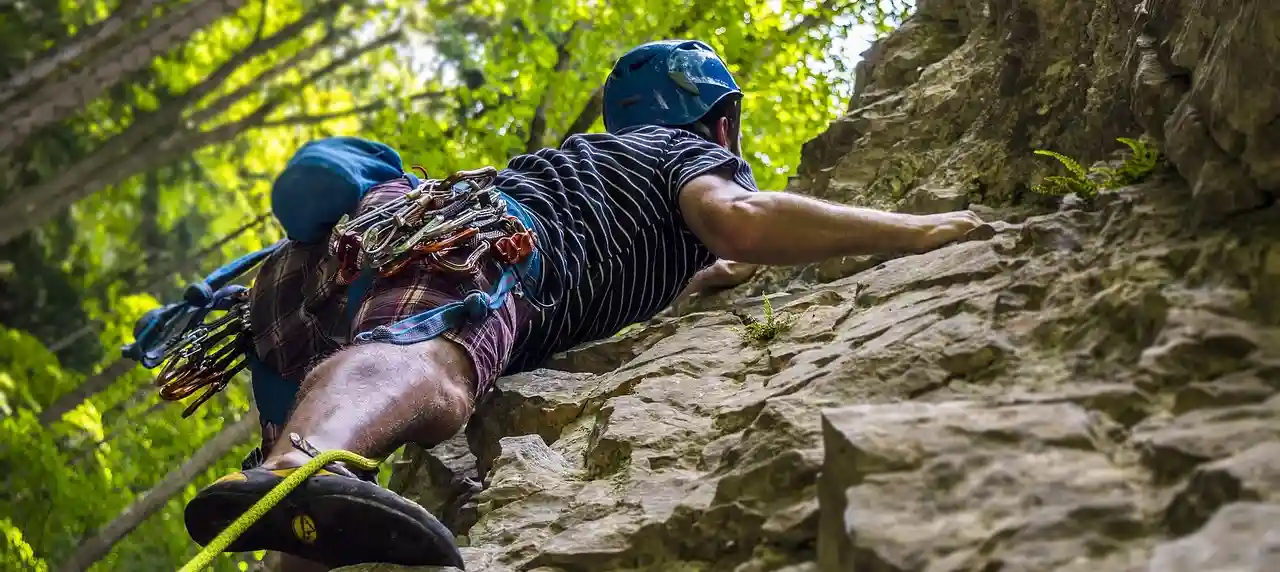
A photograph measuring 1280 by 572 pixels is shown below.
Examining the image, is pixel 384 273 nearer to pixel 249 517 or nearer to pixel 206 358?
pixel 249 517

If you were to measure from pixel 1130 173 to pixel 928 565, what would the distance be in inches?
52.7

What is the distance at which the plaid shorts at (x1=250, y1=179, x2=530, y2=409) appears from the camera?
8.90ft

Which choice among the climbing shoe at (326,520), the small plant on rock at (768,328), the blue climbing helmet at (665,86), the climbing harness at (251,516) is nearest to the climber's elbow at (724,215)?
the small plant on rock at (768,328)

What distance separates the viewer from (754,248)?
313 cm

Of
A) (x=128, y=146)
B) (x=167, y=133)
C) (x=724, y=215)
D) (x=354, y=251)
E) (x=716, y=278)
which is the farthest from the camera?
(x=167, y=133)

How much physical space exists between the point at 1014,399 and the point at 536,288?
6.04 feet

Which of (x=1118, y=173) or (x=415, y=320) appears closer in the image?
(x=1118, y=173)

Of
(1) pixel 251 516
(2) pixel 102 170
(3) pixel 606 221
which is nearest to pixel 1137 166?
(3) pixel 606 221

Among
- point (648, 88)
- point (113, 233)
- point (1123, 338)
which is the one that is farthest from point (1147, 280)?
point (113, 233)

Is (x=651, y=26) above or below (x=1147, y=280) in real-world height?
above

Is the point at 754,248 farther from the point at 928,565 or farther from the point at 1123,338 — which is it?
the point at 928,565

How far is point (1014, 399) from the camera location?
5.41 ft

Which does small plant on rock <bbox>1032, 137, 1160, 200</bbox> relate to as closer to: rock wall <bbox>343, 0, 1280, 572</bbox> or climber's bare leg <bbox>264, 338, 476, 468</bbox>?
rock wall <bbox>343, 0, 1280, 572</bbox>

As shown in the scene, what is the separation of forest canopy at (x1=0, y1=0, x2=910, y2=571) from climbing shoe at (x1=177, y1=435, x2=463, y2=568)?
3.90m
